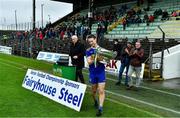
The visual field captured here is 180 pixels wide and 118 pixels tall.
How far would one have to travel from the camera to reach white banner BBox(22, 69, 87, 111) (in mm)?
10812

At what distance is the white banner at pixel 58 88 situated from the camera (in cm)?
1081

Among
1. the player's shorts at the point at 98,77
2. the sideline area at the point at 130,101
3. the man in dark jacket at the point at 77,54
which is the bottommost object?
the sideline area at the point at 130,101

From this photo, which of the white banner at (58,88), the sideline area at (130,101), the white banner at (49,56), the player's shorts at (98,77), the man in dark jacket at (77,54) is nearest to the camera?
the player's shorts at (98,77)

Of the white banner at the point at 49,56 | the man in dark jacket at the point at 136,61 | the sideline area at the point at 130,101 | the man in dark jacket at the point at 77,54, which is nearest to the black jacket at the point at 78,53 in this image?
the man in dark jacket at the point at 77,54

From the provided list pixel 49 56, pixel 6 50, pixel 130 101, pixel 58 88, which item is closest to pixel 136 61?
pixel 130 101

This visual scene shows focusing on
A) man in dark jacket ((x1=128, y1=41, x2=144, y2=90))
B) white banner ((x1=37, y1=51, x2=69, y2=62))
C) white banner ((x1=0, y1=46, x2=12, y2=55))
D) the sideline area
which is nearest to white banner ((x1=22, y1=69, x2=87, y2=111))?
the sideline area

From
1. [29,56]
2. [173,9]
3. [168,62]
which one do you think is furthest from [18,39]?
[168,62]

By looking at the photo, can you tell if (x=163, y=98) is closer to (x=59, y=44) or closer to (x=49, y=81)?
(x=49, y=81)

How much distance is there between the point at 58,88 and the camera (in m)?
12.0

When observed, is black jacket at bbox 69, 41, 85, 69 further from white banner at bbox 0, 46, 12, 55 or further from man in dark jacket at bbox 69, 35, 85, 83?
white banner at bbox 0, 46, 12, 55

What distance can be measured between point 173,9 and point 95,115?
26.9m

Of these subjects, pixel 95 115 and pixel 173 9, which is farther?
pixel 173 9

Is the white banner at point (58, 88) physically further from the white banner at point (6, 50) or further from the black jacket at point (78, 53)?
the white banner at point (6, 50)

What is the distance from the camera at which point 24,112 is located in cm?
1067
